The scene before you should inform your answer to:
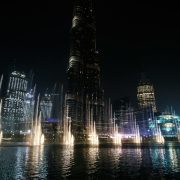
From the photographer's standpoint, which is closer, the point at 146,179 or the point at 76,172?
the point at 146,179

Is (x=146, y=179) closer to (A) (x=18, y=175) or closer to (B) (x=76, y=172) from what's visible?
(B) (x=76, y=172)

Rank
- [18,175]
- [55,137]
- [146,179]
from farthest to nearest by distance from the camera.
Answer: [55,137]
[18,175]
[146,179]

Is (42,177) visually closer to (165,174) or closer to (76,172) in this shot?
(76,172)

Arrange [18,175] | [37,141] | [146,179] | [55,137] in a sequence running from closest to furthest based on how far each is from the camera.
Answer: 1. [146,179]
2. [18,175]
3. [37,141]
4. [55,137]

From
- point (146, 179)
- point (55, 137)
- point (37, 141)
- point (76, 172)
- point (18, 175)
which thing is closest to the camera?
point (146, 179)

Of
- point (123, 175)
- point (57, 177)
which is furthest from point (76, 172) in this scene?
point (123, 175)

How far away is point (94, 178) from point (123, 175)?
412 centimetres

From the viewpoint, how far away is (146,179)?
898 inches

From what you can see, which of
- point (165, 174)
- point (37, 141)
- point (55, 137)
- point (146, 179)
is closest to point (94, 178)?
point (146, 179)

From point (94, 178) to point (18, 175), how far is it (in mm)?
9409

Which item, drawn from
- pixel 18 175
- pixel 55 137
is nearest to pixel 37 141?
pixel 55 137

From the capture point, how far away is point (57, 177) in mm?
23562

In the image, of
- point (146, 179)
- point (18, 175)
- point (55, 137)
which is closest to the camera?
point (146, 179)

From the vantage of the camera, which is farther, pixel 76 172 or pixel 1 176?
pixel 76 172
